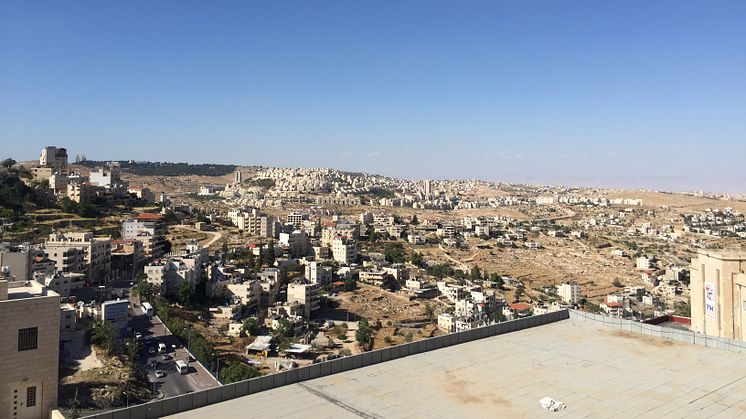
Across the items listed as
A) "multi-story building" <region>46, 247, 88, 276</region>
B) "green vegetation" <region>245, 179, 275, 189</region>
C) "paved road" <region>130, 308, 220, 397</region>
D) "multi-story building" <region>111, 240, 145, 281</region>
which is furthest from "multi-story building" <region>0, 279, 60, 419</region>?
"green vegetation" <region>245, 179, 275, 189</region>

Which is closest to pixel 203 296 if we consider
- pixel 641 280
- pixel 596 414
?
pixel 596 414

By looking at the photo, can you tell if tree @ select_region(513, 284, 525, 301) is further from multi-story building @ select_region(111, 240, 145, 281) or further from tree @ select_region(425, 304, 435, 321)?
multi-story building @ select_region(111, 240, 145, 281)

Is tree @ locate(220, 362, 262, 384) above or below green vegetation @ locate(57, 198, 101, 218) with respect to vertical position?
below

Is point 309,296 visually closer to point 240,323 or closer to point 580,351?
point 240,323

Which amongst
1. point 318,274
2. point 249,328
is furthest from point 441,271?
point 249,328

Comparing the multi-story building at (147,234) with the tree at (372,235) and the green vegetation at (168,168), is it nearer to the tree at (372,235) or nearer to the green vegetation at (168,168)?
the tree at (372,235)

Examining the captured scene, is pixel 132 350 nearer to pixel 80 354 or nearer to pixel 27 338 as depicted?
pixel 80 354
